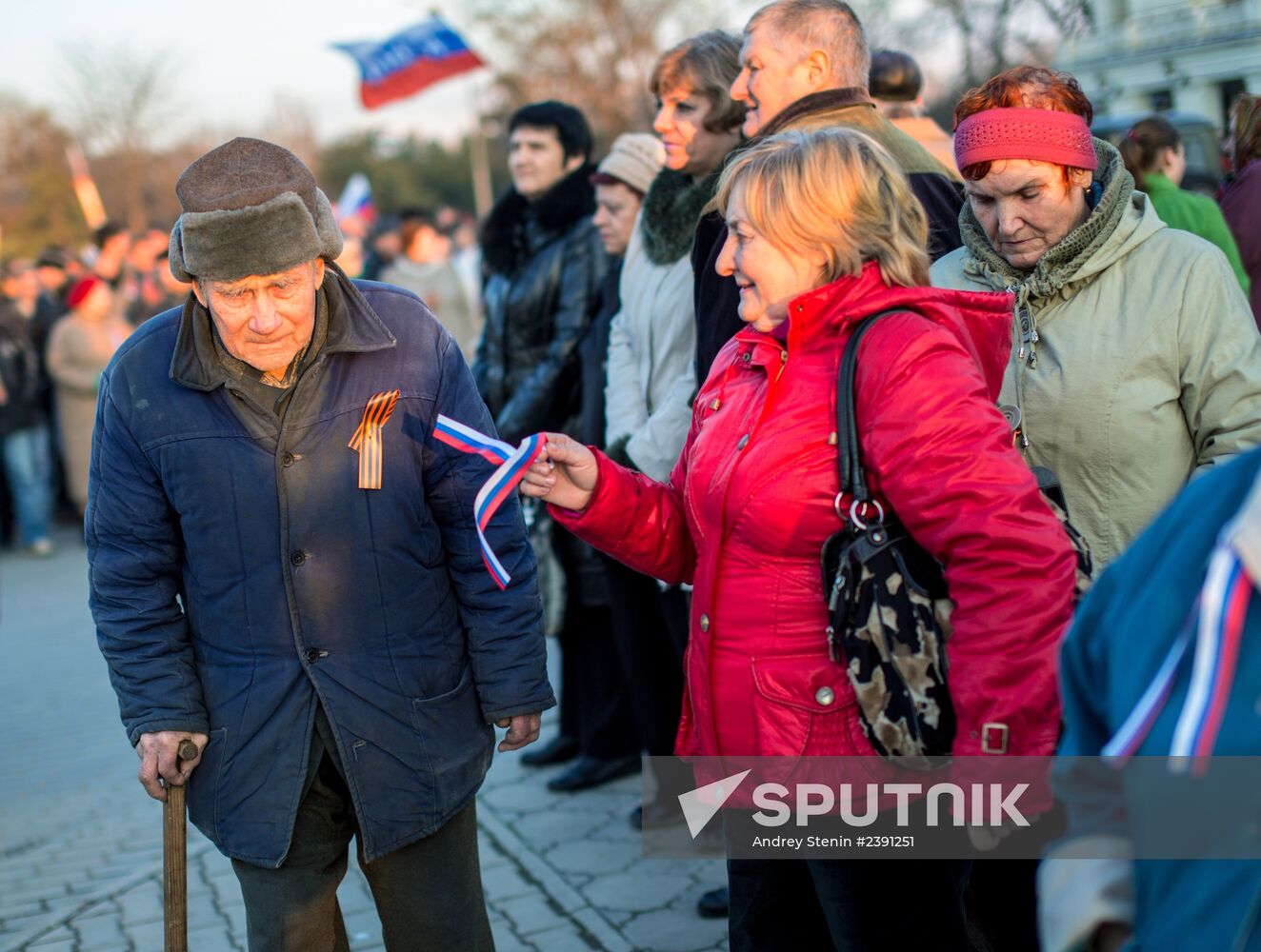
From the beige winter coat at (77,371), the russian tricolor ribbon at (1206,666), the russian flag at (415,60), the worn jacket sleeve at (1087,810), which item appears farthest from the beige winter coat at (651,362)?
the russian flag at (415,60)

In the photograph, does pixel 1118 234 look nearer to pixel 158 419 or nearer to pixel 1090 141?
pixel 1090 141

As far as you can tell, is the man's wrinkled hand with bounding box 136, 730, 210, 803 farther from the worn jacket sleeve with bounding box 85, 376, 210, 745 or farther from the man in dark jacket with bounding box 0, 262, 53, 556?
the man in dark jacket with bounding box 0, 262, 53, 556

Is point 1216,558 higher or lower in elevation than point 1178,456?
higher

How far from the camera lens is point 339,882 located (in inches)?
120

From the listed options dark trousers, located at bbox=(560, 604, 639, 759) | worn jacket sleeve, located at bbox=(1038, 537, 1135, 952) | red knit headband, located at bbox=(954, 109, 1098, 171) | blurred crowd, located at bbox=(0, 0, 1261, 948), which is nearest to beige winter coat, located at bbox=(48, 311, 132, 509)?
dark trousers, located at bbox=(560, 604, 639, 759)

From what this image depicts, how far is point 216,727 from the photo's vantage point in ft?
9.59

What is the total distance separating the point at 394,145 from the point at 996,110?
56251 mm

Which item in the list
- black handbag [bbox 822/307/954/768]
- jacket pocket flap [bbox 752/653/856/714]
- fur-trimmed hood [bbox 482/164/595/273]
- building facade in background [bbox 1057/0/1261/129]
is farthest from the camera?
building facade in background [bbox 1057/0/1261/129]

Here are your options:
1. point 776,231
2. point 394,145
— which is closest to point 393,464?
point 776,231

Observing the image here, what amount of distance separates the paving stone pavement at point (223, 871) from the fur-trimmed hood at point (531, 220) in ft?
7.07

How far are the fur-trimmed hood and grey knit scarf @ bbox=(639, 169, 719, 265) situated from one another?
108cm

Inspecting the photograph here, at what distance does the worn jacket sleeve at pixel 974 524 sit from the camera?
2199 mm

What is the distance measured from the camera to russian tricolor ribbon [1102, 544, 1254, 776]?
59.5 inches

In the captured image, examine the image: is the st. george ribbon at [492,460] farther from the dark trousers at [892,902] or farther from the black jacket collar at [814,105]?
the black jacket collar at [814,105]
